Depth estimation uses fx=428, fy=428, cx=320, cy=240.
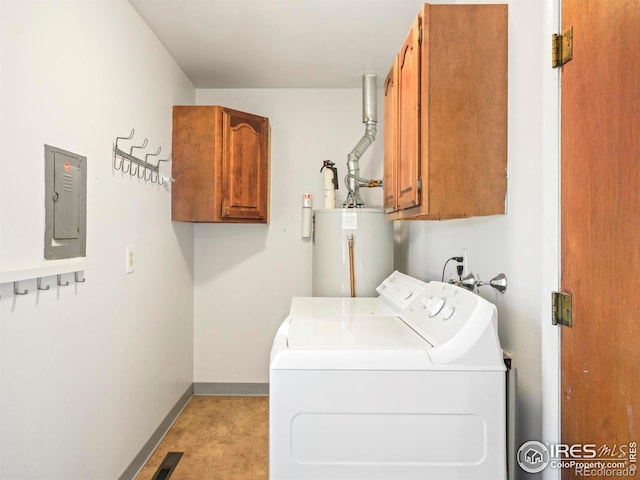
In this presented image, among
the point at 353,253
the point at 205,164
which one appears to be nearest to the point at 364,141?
the point at 353,253

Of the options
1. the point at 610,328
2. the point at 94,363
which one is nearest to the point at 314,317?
the point at 94,363

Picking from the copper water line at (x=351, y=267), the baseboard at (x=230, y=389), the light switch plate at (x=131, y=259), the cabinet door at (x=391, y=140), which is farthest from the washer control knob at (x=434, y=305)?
the baseboard at (x=230, y=389)

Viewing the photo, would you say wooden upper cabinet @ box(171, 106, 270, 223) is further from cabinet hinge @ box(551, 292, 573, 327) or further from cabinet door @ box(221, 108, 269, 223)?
cabinet hinge @ box(551, 292, 573, 327)

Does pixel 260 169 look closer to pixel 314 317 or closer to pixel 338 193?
pixel 338 193

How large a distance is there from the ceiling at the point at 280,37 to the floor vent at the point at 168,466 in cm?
240

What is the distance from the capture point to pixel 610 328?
951 mm

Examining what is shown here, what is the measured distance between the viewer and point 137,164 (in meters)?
2.23

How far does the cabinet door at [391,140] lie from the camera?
1.97m

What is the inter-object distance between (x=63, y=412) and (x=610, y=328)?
1746 mm

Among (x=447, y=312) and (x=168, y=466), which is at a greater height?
(x=447, y=312)

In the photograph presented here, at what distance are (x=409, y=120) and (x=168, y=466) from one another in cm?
214

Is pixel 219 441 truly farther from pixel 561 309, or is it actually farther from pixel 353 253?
pixel 561 309

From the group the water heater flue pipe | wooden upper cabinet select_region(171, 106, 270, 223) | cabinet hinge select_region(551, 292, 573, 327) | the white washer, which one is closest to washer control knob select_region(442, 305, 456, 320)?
the white washer

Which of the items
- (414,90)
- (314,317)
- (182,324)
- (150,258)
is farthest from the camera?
(182,324)
